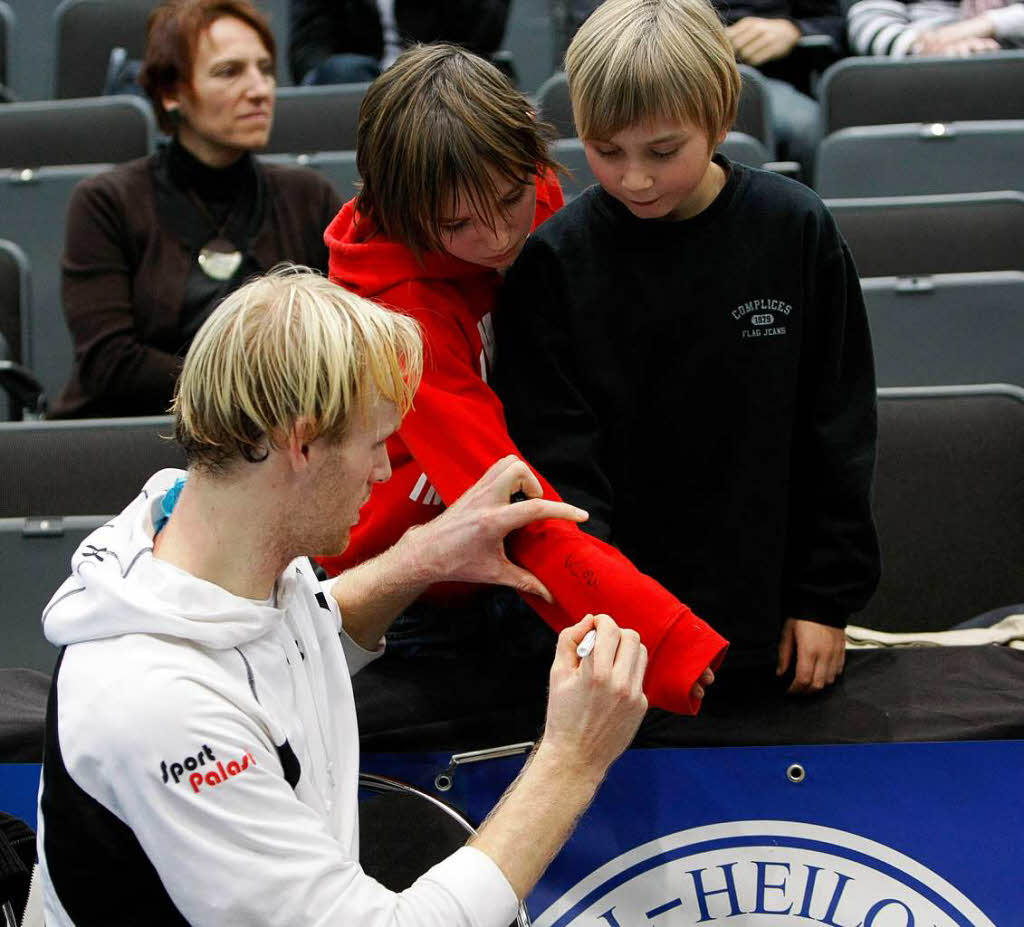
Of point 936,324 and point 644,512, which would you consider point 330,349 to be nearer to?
point 644,512

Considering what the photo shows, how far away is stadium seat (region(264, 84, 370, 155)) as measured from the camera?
3721 millimetres

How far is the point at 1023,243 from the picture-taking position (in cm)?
293

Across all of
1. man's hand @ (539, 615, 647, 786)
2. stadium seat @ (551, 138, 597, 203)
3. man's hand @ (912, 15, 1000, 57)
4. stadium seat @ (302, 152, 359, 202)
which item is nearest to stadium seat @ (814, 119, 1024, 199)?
stadium seat @ (551, 138, 597, 203)

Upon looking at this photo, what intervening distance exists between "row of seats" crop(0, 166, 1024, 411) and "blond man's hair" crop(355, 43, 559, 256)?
1049 millimetres

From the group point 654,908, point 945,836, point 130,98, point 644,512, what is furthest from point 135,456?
point 130,98

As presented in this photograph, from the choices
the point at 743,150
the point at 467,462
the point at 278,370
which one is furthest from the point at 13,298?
the point at 278,370

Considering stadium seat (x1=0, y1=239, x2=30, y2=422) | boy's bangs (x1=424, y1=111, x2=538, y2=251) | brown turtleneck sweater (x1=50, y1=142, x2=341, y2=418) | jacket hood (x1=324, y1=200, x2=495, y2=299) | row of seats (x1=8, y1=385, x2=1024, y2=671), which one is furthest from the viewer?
stadium seat (x1=0, y1=239, x2=30, y2=422)

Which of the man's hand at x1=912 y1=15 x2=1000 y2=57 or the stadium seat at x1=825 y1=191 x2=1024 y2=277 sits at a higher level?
the man's hand at x1=912 y1=15 x2=1000 y2=57

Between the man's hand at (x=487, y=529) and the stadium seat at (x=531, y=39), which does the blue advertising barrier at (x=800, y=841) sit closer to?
the man's hand at (x=487, y=529)

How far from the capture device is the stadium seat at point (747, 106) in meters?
3.51

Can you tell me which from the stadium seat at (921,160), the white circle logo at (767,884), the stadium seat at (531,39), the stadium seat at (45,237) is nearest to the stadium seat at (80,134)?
the stadium seat at (45,237)

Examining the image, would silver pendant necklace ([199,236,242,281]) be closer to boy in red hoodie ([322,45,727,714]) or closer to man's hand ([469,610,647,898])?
boy in red hoodie ([322,45,727,714])

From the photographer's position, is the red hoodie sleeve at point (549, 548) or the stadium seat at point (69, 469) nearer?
the red hoodie sleeve at point (549, 548)

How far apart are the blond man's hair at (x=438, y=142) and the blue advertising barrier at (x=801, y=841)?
2.28ft
